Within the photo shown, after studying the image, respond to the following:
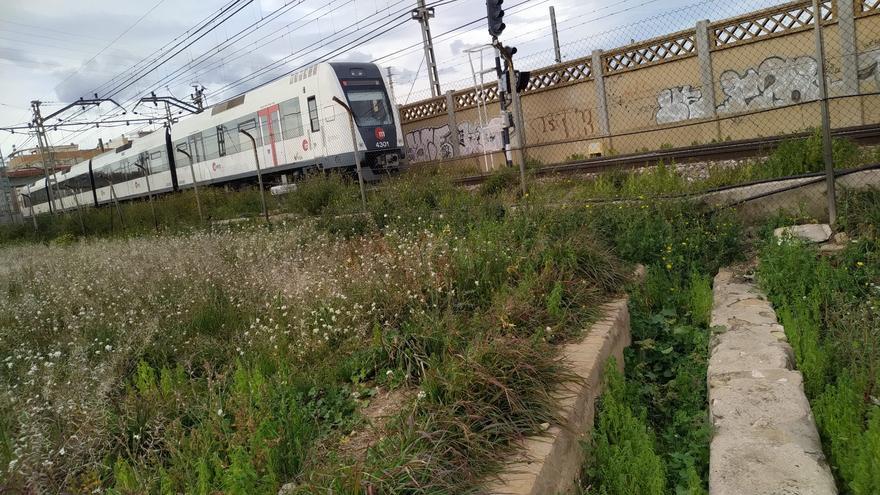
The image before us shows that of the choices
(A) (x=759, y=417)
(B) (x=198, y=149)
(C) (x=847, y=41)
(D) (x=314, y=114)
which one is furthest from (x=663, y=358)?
(B) (x=198, y=149)

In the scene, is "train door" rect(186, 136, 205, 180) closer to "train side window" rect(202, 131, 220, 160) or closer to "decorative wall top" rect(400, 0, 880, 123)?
"train side window" rect(202, 131, 220, 160)

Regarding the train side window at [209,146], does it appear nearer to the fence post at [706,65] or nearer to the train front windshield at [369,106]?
the train front windshield at [369,106]

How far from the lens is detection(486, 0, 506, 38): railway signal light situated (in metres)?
8.80

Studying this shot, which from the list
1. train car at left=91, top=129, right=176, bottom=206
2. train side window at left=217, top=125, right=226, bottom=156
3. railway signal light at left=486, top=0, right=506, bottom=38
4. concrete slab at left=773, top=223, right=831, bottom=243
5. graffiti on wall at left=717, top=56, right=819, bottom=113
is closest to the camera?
concrete slab at left=773, top=223, right=831, bottom=243

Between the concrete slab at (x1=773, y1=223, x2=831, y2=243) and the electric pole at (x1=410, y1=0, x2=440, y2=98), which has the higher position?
the electric pole at (x1=410, y1=0, x2=440, y2=98)

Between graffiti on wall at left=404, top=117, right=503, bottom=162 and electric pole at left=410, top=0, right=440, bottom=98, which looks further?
electric pole at left=410, top=0, right=440, bottom=98

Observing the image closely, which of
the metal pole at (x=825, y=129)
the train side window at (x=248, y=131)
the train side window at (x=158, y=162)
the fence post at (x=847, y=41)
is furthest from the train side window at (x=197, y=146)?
the metal pole at (x=825, y=129)

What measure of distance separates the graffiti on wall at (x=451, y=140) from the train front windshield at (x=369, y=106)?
301 cm

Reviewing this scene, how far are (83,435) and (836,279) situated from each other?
15.5 feet

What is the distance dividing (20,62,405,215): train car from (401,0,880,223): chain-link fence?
2.11m

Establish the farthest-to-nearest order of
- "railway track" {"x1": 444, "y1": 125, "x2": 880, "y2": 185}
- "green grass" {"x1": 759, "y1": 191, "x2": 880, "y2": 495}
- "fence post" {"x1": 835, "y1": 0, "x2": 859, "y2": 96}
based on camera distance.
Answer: "fence post" {"x1": 835, "y1": 0, "x2": 859, "y2": 96}, "railway track" {"x1": 444, "y1": 125, "x2": 880, "y2": 185}, "green grass" {"x1": 759, "y1": 191, "x2": 880, "y2": 495}

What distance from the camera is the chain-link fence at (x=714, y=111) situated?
21.4 feet

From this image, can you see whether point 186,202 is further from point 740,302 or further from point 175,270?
point 740,302

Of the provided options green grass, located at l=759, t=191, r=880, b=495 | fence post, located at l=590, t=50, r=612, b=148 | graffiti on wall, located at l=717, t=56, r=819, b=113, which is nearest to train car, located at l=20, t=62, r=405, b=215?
fence post, located at l=590, t=50, r=612, b=148
